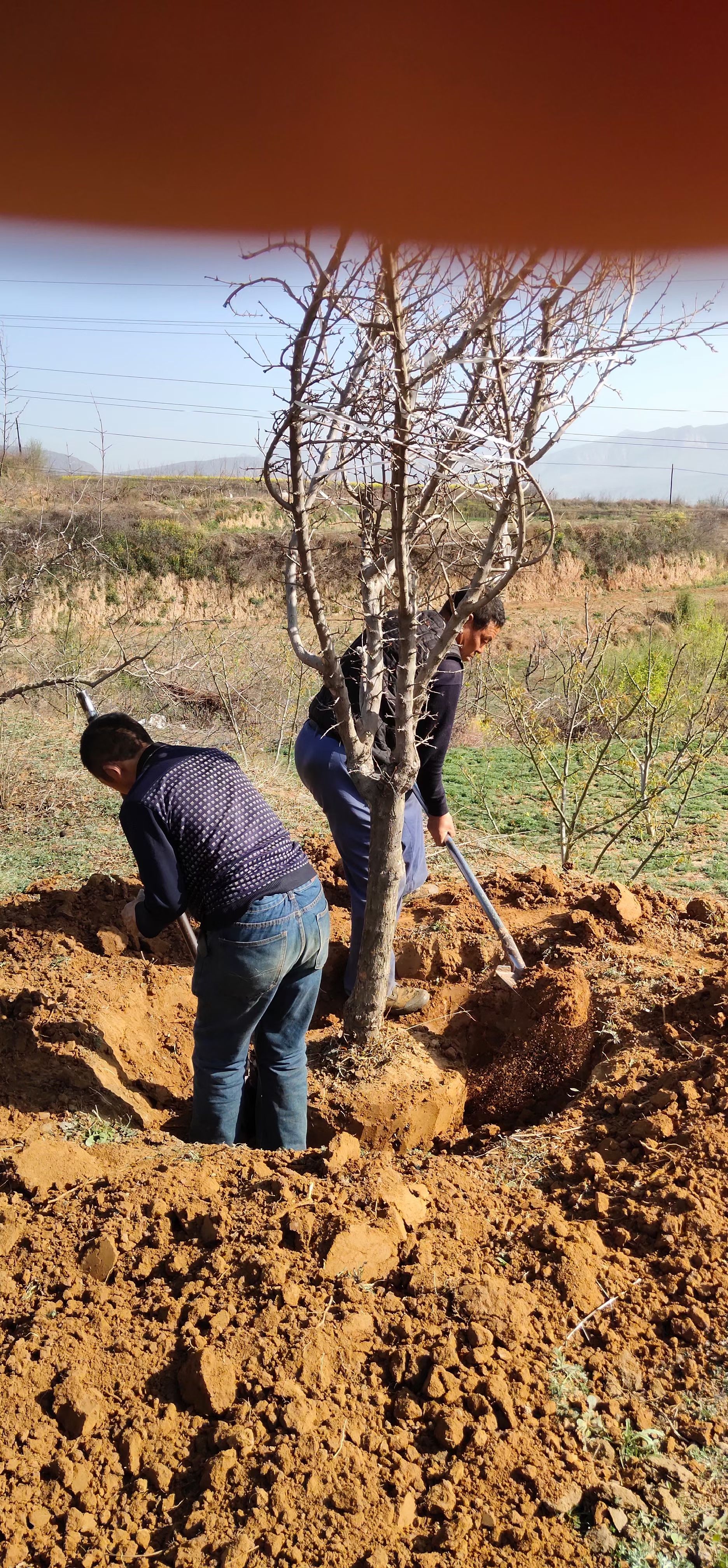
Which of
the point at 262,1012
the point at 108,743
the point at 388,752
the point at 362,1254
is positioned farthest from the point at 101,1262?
the point at 388,752

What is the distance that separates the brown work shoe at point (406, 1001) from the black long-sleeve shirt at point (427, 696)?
0.98m

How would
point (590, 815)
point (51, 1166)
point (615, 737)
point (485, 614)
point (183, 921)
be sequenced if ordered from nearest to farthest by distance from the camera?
point (51, 1166) < point (183, 921) < point (485, 614) < point (615, 737) < point (590, 815)

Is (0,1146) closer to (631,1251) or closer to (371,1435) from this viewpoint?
(371,1435)

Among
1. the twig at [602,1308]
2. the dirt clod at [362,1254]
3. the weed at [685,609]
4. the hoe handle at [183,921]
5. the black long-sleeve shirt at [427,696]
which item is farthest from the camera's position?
the weed at [685,609]

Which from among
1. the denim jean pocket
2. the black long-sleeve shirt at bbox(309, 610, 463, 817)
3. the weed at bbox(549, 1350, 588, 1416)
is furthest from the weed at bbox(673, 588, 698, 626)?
the weed at bbox(549, 1350, 588, 1416)

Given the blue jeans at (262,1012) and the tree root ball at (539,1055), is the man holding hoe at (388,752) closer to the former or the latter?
the tree root ball at (539,1055)

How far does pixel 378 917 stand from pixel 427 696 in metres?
0.84

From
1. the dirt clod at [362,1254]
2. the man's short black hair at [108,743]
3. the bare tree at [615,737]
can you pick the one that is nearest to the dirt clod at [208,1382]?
the dirt clod at [362,1254]

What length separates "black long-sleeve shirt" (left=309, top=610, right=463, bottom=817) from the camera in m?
3.46

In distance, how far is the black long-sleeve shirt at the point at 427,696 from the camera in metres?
3.46

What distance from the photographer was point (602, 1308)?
2.18 metres

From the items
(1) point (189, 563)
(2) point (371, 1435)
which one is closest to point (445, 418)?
(2) point (371, 1435)

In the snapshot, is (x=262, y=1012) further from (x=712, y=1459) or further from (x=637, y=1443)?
(x=712, y=1459)

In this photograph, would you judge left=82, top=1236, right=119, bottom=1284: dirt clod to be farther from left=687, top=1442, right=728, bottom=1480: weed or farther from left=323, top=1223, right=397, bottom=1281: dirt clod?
left=687, top=1442, right=728, bottom=1480: weed
